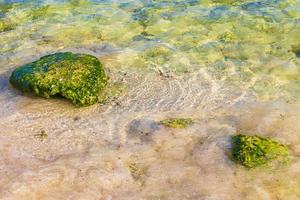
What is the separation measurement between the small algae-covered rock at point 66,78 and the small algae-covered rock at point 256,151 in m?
2.45

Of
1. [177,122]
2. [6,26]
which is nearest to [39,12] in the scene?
[6,26]

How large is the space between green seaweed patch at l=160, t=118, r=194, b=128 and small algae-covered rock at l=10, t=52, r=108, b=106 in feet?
4.11

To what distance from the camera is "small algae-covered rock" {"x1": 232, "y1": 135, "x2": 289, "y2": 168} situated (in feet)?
19.1

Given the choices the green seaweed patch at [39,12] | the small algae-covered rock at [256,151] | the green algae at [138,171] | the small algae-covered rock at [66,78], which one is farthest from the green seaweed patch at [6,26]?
the small algae-covered rock at [256,151]

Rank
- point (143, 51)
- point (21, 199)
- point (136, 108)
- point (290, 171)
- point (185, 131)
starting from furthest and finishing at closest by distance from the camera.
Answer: point (143, 51) → point (136, 108) → point (185, 131) → point (290, 171) → point (21, 199)

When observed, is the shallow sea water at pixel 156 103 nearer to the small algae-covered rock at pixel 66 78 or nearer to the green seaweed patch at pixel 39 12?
the green seaweed patch at pixel 39 12

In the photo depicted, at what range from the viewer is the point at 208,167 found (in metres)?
5.88

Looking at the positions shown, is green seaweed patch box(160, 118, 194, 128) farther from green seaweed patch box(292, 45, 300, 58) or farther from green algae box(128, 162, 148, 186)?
green seaweed patch box(292, 45, 300, 58)

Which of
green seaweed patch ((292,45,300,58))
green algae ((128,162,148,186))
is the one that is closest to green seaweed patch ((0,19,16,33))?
green algae ((128,162,148,186))

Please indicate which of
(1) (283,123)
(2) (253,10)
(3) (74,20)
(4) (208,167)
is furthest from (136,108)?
(2) (253,10)

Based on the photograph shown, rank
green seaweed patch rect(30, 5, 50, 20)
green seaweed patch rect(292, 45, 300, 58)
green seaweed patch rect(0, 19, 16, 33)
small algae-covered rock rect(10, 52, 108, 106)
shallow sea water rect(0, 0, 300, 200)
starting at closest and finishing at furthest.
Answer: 1. shallow sea water rect(0, 0, 300, 200)
2. small algae-covered rock rect(10, 52, 108, 106)
3. green seaweed patch rect(292, 45, 300, 58)
4. green seaweed patch rect(0, 19, 16, 33)
5. green seaweed patch rect(30, 5, 50, 20)

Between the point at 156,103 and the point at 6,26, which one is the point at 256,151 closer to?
the point at 156,103

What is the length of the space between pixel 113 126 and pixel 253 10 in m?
5.32

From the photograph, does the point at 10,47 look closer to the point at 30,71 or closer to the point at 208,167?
the point at 30,71
